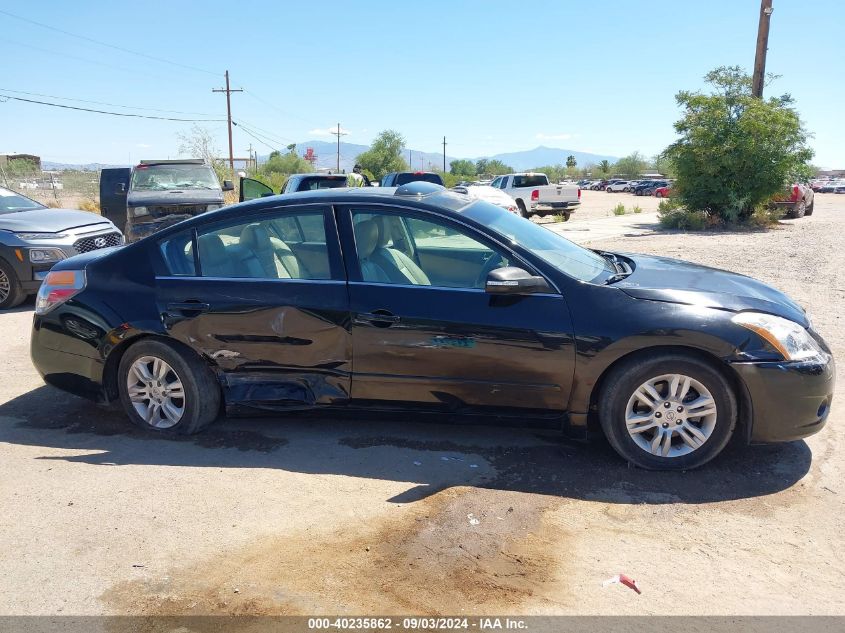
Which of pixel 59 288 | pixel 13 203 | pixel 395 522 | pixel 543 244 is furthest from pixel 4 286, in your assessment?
pixel 395 522

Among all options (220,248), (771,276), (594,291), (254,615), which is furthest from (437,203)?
(771,276)

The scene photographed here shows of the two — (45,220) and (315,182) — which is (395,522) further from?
(315,182)

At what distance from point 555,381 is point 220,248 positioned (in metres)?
2.42

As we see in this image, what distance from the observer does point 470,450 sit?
4.56 m

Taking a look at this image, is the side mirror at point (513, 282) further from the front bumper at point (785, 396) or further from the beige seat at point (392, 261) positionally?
the front bumper at point (785, 396)

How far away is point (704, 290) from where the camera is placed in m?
4.31

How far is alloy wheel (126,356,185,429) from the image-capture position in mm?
4805

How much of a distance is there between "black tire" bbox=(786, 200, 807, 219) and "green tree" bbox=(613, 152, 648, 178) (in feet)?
295

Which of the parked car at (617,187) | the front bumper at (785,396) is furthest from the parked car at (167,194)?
the parked car at (617,187)

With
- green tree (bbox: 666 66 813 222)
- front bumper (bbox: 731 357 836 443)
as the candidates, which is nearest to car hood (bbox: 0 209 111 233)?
front bumper (bbox: 731 357 836 443)

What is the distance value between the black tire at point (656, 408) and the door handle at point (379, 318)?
1346 mm

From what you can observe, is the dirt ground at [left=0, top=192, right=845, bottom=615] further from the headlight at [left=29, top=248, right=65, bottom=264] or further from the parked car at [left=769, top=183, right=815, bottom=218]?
the parked car at [left=769, top=183, right=815, bottom=218]

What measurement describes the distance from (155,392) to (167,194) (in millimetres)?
9532

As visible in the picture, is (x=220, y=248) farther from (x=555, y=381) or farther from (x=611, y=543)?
(x=611, y=543)
